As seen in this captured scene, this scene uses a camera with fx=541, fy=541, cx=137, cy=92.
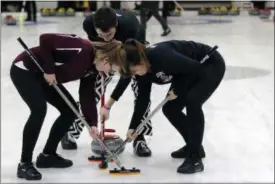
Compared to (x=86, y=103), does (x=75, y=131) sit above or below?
below

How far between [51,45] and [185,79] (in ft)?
2.68

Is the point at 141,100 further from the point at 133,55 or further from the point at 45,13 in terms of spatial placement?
the point at 45,13

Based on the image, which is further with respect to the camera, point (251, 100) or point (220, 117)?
point (251, 100)

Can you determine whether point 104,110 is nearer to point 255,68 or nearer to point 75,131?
point 75,131

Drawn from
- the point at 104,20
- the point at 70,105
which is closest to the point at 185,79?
the point at 104,20

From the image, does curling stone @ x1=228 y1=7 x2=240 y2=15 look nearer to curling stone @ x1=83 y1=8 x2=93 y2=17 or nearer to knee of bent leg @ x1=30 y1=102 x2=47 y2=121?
curling stone @ x1=83 y1=8 x2=93 y2=17

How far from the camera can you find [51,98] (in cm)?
335

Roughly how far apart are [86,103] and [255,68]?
12.6 ft

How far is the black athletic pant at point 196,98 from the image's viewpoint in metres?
3.29

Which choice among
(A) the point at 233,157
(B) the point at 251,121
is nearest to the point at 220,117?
(B) the point at 251,121

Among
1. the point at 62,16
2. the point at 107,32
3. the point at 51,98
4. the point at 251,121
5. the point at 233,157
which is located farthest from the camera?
the point at 62,16

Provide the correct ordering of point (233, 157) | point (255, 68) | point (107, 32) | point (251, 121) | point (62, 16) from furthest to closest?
1. point (62, 16)
2. point (255, 68)
3. point (251, 121)
4. point (233, 157)
5. point (107, 32)

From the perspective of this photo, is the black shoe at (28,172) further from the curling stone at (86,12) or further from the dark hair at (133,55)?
the curling stone at (86,12)

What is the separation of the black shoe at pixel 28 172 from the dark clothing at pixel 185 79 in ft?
2.23
